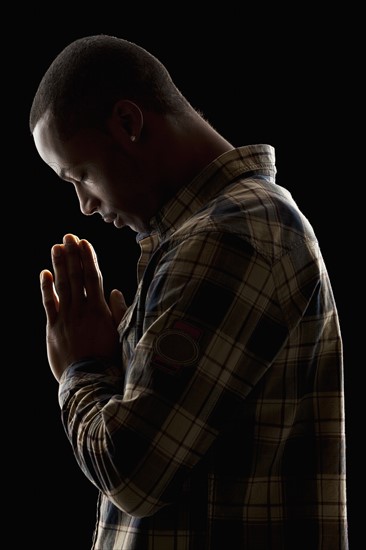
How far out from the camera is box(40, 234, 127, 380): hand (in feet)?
3.94

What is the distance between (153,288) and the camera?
1.02 m

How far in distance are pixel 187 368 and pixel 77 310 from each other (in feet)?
1.11

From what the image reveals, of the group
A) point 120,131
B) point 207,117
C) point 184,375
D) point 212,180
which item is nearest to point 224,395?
point 184,375

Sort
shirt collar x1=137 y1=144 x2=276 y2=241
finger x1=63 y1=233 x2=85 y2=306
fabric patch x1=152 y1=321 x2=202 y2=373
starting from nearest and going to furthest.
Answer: fabric patch x1=152 y1=321 x2=202 y2=373 < shirt collar x1=137 y1=144 x2=276 y2=241 < finger x1=63 y1=233 x2=85 y2=306

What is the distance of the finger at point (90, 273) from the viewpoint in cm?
127

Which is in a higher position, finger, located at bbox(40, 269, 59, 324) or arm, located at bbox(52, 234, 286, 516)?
arm, located at bbox(52, 234, 286, 516)

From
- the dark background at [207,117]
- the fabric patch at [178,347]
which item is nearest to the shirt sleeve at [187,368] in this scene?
the fabric patch at [178,347]

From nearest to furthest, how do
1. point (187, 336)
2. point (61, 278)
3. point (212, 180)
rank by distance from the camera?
point (187, 336) → point (212, 180) → point (61, 278)

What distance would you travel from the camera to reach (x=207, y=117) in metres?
2.19

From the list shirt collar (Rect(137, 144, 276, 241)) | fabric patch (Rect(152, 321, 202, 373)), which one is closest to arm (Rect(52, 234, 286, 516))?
fabric patch (Rect(152, 321, 202, 373))

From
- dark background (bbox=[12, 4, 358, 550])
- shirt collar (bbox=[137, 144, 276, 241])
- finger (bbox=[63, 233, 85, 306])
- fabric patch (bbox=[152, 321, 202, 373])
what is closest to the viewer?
fabric patch (bbox=[152, 321, 202, 373])

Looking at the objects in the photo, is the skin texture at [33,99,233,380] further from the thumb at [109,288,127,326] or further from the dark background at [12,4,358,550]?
the dark background at [12,4,358,550]

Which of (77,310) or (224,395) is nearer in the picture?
(224,395)

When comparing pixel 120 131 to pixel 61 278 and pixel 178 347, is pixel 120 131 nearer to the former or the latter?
pixel 61 278
